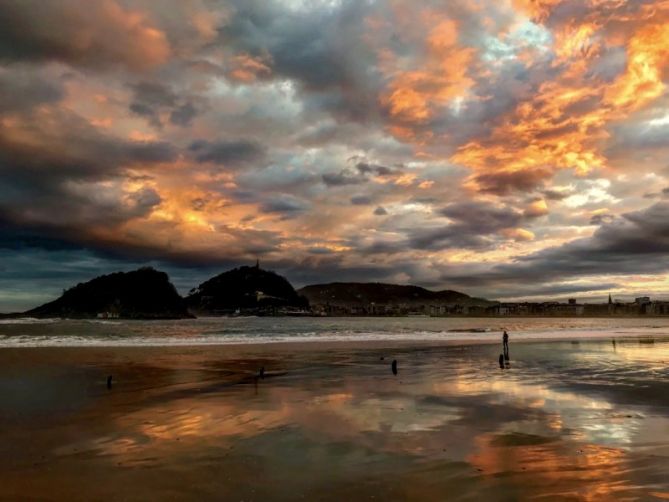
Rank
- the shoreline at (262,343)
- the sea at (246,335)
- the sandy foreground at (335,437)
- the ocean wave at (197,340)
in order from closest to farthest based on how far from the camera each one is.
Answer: the sandy foreground at (335,437)
the shoreline at (262,343)
the ocean wave at (197,340)
the sea at (246,335)

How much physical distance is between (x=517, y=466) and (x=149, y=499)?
837 centimetres

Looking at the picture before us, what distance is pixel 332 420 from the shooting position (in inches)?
668

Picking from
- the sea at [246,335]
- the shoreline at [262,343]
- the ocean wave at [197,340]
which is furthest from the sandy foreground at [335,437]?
the sea at [246,335]

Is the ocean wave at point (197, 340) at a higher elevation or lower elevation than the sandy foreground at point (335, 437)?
lower

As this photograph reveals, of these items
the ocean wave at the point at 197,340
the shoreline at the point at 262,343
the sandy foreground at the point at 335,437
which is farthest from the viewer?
the ocean wave at the point at 197,340

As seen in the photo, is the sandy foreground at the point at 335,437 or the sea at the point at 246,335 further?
the sea at the point at 246,335

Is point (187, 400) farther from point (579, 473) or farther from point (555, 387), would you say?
point (555, 387)

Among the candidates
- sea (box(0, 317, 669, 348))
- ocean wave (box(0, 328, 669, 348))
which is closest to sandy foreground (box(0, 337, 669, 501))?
ocean wave (box(0, 328, 669, 348))

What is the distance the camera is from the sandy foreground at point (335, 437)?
10289mm

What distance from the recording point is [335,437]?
1462 cm

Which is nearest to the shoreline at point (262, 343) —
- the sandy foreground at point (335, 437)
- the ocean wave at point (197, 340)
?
the ocean wave at point (197, 340)

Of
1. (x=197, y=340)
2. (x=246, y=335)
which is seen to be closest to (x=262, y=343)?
(x=197, y=340)

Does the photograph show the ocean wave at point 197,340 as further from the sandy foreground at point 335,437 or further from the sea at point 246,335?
the sandy foreground at point 335,437

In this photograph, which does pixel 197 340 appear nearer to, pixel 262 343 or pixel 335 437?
pixel 262 343
